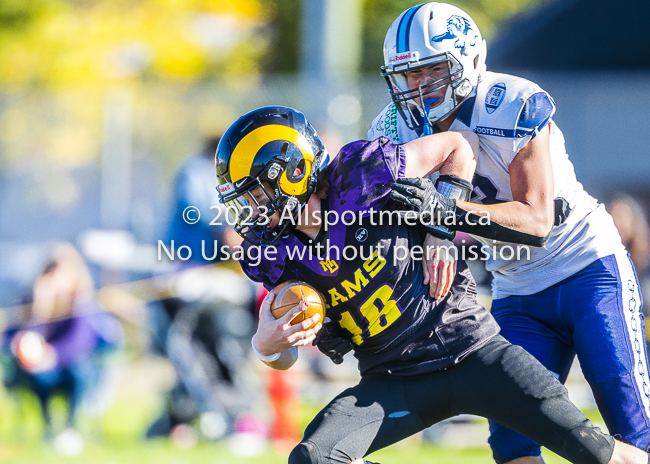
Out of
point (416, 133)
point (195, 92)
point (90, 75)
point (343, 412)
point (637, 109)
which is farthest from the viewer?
point (90, 75)

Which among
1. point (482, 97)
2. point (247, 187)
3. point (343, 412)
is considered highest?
point (482, 97)

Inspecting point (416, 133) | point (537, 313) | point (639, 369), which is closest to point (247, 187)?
point (416, 133)

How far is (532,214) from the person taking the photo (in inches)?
116

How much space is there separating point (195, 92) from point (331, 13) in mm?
2064

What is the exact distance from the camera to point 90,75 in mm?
14898

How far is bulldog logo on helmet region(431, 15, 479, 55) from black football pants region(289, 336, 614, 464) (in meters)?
1.22

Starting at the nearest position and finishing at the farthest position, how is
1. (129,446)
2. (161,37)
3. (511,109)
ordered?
(511,109) < (129,446) < (161,37)

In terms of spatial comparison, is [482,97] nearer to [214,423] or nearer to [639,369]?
[639,369]

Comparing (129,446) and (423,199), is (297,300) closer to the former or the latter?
(423,199)

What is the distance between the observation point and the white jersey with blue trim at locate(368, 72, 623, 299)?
10.1ft

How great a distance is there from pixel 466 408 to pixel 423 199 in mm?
802

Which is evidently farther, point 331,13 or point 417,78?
point 331,13

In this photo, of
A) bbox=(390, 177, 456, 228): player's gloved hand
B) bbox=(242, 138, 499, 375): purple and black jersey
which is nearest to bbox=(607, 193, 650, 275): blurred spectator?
bbox=(242, 138, 499, 375): purple and black jersey

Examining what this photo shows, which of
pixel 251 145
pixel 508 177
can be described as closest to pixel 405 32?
pixel 508 177
